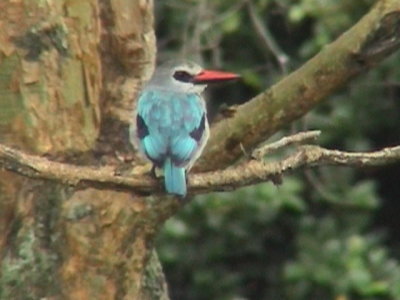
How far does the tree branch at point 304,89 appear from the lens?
6395 mm

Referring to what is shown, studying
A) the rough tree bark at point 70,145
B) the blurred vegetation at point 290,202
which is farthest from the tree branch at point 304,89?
the blurred vegetation at point 290,202

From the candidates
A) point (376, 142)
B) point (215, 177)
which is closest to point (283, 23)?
point (376, 142)

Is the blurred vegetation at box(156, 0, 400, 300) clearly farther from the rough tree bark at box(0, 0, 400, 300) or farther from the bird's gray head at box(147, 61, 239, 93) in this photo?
the rough tree bark at box(0, 0, 400, 300)

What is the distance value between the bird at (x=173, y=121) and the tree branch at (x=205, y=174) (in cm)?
8

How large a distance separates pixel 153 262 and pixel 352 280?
2.46m

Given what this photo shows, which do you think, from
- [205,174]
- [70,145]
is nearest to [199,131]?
[205,174]

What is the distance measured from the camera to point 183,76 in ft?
22.3

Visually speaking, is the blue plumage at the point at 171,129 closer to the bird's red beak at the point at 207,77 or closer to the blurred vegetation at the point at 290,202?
the bird's red beak at the point at 207,77

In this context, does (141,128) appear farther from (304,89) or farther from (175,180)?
(304,89)

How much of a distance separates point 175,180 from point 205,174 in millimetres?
111

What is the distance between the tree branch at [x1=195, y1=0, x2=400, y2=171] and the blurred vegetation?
7.39 ft

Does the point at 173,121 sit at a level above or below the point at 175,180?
above

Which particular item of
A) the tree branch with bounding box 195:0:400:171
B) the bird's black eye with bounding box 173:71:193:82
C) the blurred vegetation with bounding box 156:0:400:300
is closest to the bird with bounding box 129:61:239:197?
the bird's black eye with bounding box 173:71:193:82

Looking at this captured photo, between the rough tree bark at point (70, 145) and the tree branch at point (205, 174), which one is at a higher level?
the rough tree bark at point (70, 145)
